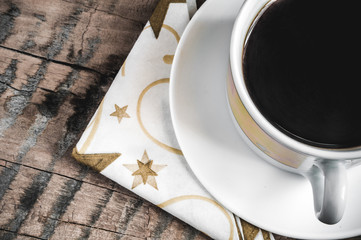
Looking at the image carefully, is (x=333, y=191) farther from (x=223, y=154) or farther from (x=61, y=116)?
(x=61, y=116)

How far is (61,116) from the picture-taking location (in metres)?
0.54

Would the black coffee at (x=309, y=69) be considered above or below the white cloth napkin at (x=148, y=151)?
above

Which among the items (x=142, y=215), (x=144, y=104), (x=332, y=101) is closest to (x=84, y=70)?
(x=144, y=104)

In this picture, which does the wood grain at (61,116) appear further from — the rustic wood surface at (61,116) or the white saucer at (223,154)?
the white saucer at (223,154)

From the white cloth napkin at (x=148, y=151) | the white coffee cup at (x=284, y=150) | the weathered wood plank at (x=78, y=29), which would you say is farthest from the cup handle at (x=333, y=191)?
the weathered wood plank at (x=78, y=29)

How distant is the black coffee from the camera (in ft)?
1.35

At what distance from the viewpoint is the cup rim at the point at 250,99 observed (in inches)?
13.4

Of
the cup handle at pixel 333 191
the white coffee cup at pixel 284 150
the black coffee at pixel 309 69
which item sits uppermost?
the black coffee at pixel 309 69

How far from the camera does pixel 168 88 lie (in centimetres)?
50

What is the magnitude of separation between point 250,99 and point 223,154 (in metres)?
0.10

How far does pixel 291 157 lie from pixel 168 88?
20 centimetres

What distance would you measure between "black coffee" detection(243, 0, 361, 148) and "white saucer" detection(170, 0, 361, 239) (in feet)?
0.17

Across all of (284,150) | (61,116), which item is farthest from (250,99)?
(61,116)

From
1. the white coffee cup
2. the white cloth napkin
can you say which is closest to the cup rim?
the white coffee cup
